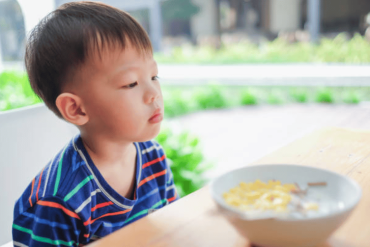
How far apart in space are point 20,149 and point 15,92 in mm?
1039

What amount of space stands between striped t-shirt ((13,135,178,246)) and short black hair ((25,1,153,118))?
0.55 feet

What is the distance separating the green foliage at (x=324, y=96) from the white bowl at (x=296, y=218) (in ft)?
15.1

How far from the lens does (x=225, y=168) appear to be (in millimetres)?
3061

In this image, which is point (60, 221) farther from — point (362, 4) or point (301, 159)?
point (362, 4)

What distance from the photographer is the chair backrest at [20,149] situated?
1.06 m

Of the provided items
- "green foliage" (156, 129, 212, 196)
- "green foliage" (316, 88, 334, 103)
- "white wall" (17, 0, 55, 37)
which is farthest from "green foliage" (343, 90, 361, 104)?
"white wall" (17, 0, 55, 37)

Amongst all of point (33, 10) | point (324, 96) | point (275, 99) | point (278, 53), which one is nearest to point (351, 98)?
point (324, 96)

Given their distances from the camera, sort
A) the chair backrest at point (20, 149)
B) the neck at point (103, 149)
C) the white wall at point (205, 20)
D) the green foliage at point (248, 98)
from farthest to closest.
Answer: the white wall at point (205, 20) → the green foliage at point (248, 98) → the chair backrest at point (20, 149) → the neck at point (103, 149)

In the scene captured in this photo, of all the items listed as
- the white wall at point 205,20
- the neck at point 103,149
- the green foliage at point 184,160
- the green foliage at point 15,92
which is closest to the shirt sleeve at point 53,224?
the neck at point 103,149

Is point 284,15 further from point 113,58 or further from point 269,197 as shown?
point 269,197

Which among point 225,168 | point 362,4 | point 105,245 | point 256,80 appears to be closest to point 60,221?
point 105,245

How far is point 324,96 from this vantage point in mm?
4949

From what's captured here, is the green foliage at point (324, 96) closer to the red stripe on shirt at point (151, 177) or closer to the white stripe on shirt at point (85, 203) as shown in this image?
the red stripe on shirt at point (151, 177)

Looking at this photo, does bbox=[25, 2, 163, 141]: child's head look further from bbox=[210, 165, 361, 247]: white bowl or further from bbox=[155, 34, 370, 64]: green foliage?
bbox=[155, 34, 370, 64]: green foliage
